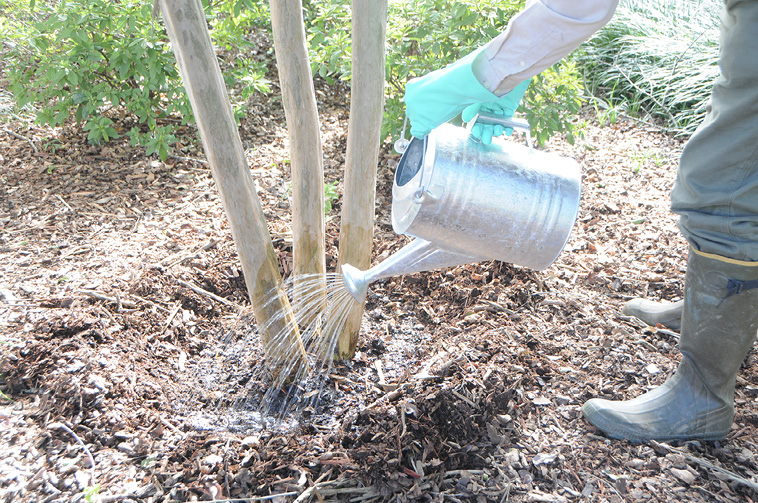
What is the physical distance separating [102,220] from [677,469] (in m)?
2.60

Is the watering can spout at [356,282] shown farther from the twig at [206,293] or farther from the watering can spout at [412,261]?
the twig at [206,293]

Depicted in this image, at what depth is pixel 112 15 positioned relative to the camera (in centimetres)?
295

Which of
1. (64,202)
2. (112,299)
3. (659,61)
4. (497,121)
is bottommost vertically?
(112,299)

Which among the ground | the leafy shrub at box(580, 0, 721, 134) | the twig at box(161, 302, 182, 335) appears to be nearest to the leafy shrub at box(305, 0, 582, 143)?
the ground

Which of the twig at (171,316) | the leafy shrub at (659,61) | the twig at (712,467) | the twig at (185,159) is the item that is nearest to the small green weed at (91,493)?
the twig at (171,316)

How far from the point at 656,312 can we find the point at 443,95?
4.51 feet

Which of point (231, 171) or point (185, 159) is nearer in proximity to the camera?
point (231, 171)

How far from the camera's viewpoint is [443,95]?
1.50m

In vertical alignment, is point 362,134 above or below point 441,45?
below

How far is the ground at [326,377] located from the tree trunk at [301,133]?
484mm

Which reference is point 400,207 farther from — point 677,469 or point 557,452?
point 677,469

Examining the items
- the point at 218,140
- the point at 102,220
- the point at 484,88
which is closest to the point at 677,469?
the point at 484,88

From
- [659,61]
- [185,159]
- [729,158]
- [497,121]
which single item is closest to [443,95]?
[497,121]

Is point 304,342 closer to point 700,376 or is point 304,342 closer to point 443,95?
point 443,95
